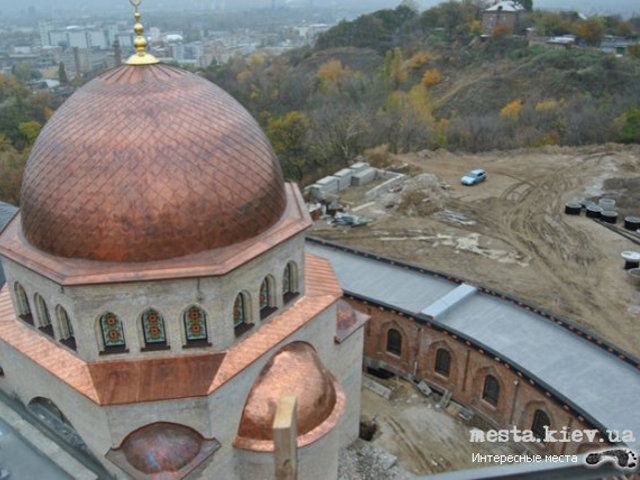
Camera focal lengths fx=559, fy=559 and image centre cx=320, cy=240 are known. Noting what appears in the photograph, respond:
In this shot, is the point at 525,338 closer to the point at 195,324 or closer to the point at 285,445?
the point at 195,324

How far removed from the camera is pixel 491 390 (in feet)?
65.6

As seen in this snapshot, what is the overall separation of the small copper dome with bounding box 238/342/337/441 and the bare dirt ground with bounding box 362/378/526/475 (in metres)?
5.70

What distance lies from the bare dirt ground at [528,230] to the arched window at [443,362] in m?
8.66

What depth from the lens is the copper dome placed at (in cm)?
1238

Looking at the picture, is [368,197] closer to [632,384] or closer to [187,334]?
[632,384]

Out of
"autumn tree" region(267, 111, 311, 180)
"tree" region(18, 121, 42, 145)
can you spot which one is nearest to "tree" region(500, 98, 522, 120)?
"autumn tree" region(267, 111, 311, 180)

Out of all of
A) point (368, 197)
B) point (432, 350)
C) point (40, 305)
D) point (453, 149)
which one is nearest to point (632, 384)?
point (432, 350)

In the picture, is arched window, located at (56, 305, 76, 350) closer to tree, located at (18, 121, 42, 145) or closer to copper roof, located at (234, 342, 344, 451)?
copper roof, located at (234, 342, 344, 451)

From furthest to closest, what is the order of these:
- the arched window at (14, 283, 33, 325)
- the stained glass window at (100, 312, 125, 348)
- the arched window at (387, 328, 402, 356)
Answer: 1. the arched window at (387, 328, 402, 356)
2. the arched window at (14, 283, 33, 325)
3. the stained glass window at (100, 312, 125, 348)

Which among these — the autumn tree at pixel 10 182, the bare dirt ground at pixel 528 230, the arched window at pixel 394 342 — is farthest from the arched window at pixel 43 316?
the autumn tree at pixel 10 182

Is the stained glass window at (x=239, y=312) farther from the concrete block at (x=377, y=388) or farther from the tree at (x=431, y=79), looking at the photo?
the tree at (x=431, y=79)

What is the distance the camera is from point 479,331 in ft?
67.6

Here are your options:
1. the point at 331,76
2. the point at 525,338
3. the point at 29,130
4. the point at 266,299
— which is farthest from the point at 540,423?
the point at 331,76

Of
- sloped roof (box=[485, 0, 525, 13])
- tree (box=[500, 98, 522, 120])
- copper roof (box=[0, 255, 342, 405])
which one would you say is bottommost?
tree (box=[500, 98, 522, 120])
